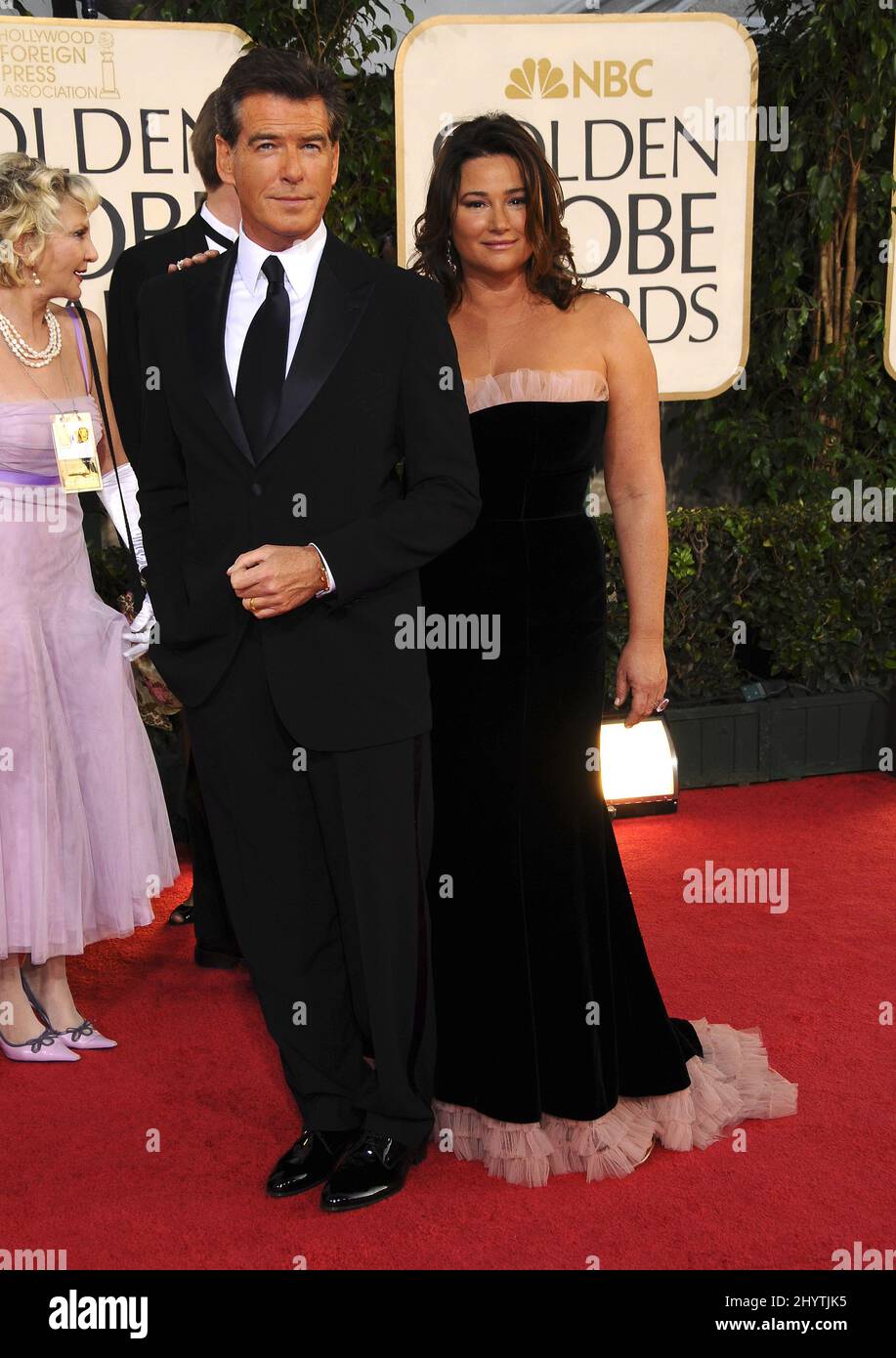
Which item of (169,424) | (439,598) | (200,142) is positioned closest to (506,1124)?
(439,598)

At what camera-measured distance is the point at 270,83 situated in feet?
6.81

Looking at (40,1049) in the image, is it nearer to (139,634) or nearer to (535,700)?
(139,634)

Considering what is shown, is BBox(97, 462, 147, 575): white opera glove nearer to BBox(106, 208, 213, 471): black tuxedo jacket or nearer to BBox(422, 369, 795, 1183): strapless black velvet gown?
BBox(106, 208, 213, 471): black tuxedo jacket

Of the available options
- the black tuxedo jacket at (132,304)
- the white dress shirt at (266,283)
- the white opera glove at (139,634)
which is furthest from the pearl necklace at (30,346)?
the white dress shirt at (266,283)

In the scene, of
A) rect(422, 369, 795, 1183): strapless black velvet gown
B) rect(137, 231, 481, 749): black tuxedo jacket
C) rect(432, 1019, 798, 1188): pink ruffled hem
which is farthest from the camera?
rect(432, 1019, 798, 1188): pink ruffled hem

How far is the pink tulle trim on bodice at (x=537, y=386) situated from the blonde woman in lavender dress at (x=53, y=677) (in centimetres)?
108

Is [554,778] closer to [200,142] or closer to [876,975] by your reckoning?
[876,975]

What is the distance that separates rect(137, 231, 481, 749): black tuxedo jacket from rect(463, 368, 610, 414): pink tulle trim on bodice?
148mm

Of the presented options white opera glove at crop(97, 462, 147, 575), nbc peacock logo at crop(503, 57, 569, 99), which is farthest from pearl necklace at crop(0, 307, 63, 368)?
nbc peacock logo at crop(503, 57, 569, 99)

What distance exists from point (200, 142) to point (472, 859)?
72.6 inches

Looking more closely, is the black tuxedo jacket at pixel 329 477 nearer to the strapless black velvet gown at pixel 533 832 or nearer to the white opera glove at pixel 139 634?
the strapless black velvet gown at pixel 533 832

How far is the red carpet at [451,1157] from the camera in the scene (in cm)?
231

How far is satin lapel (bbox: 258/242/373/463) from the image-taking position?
2.13m

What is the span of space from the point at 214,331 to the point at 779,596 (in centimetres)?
353
